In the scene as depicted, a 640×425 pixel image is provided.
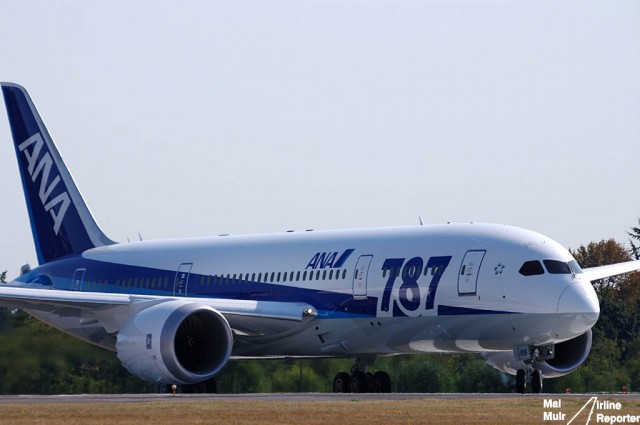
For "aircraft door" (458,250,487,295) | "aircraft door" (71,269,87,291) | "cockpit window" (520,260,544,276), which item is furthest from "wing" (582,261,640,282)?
"aircraft door" (71,269,87,291)

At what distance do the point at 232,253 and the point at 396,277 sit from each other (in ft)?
20.2

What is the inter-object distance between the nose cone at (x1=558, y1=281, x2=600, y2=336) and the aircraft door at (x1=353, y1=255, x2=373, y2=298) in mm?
4948

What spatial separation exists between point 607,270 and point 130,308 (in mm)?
12057

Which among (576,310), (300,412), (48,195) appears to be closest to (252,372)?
(48,195)

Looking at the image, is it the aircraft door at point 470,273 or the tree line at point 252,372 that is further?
the tree line at point 252,372

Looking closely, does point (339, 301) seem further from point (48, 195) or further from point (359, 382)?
point (48, 195)

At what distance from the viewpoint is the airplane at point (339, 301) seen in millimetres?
32562

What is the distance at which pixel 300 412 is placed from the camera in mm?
A: 24156

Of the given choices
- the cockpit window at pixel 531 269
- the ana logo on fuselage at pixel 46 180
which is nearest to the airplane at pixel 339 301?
the cockpit window at pixel 531 269

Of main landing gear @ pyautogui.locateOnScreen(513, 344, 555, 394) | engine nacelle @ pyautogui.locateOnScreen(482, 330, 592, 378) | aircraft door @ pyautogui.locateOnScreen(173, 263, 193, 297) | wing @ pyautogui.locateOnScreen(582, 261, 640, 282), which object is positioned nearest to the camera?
main landing gear @ pyautogui.locateOnScreen(513, 344, 555, 394)

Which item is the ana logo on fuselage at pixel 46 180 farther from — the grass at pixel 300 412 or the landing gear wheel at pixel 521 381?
the grass at pixel 300 412

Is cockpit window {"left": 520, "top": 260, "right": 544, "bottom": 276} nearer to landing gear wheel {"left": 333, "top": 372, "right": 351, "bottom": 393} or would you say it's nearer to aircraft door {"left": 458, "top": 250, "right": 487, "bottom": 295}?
aircraft door {"left": 458, "top": 250, "right": 487, "bottom": 295}

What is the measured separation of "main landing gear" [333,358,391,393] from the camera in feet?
123

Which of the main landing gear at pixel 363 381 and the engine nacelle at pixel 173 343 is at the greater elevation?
the engine nacelle at pixel 173 343
